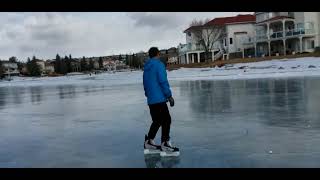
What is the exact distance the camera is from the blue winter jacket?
21.4 feet

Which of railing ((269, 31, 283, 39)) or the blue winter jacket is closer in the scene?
the blue winter jacket

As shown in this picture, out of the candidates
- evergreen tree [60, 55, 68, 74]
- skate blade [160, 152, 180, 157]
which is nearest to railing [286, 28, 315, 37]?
skate blade [160, 152, 180, 157]

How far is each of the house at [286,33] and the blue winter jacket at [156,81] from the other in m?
49.8

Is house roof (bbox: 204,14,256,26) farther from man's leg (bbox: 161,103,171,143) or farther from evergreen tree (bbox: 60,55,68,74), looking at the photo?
man's leg (bbox: 161,103,171,143)

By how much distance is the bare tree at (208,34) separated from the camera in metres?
70.6

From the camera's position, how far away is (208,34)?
237 feet

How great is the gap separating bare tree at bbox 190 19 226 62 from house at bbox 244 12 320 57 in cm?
699

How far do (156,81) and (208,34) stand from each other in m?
66.6

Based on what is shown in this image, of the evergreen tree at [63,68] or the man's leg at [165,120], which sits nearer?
the man's leg at [165,120]

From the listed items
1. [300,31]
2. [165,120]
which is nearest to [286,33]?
[300,31]

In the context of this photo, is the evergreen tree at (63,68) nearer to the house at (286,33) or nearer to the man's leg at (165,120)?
the house at (286,33)

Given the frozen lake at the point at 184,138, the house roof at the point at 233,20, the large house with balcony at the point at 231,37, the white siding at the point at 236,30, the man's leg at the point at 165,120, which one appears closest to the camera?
the frozen lake at the point at 184,138

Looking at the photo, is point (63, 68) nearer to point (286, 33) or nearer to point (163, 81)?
point (286, 33)

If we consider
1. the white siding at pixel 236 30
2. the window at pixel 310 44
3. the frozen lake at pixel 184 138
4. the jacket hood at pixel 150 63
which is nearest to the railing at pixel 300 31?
the window at pixel 310 44
